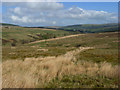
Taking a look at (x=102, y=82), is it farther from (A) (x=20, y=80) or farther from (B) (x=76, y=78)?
(A) (x=20, y=80)

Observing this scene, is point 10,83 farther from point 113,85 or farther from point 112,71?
point 112,71

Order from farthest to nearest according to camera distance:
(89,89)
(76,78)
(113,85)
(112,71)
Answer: (112,71) < (76,78) < (113,85) < (89,89)

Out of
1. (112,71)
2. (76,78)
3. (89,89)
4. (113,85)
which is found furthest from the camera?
(112,71)

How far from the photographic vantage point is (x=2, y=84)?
4.88 m

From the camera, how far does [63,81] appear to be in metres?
5.76

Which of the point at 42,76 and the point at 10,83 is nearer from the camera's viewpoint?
the point at 10,83

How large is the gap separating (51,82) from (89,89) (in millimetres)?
1473

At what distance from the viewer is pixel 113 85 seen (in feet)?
16.6

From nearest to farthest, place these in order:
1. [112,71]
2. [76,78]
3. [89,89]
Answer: [89,89], [76,78], [112,71]

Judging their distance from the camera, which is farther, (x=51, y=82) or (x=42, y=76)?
(x=42, y=76)

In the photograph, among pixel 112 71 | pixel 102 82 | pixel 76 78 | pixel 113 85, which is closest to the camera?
pixel 113 85

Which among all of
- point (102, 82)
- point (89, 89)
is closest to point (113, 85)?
point (102, 82)

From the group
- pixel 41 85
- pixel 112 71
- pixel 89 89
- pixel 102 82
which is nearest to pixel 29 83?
pixel 41 85

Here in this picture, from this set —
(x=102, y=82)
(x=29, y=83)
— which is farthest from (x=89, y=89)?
(x=29, y=83)
